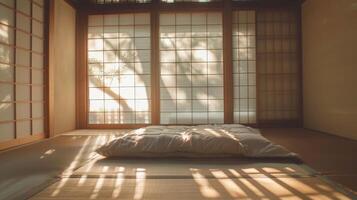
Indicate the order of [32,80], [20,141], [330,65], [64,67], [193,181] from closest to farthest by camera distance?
Result: [193,181], [20,141], [32,80], [330,65], [64,67]

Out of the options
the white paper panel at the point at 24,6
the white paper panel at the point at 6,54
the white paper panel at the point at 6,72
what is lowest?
the white paper panel at the point at 6,72

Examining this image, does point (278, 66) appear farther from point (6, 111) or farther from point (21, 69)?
point (6, 111)

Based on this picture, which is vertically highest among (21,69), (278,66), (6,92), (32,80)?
(278,66)

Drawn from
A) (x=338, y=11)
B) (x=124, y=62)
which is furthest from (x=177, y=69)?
(x=338, y=11)

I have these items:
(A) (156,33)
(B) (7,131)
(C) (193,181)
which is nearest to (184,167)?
(C) (193,181)

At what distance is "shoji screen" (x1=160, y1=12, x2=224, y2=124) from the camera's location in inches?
237

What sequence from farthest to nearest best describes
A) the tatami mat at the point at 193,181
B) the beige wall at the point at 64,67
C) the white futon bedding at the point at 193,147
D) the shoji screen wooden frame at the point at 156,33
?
the shoji screen wooden frame at the point at 156,33, the beige wall at the point at 64,67, the white futon bedding at the point at 193,147, the tatami mat at the point at 193,181

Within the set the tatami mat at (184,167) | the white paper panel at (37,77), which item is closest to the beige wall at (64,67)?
the white paper panel at (37,77)

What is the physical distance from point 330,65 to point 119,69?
3.93 metres

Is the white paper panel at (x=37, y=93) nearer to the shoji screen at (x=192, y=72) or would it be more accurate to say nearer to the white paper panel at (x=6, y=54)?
the white paper panel at (x=6, y=54)

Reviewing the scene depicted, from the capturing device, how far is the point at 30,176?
94.6 inches

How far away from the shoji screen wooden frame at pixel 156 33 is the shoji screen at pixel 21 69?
142 centimetres

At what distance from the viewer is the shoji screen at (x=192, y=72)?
19.7 feet

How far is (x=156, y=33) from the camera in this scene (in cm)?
601
